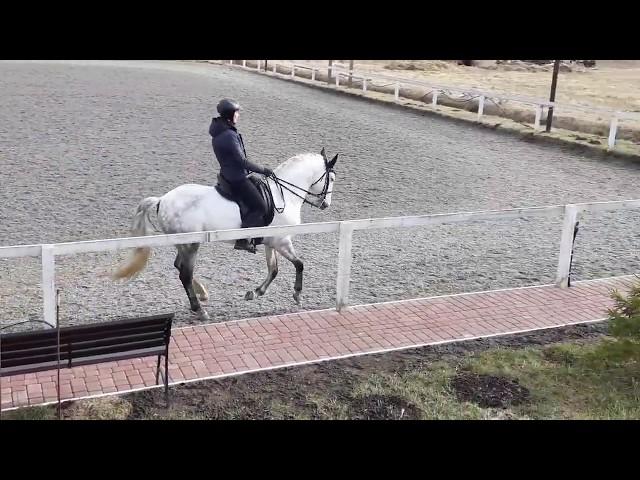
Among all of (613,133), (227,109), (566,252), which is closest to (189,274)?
(227,109)

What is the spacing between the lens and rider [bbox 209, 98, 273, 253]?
705cm

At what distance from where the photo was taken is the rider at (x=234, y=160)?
7.05m

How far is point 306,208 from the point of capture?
1173 centimetres

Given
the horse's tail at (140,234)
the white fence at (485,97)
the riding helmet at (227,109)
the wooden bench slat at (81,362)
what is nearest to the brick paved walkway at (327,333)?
the wooden bench slat at (81,362)

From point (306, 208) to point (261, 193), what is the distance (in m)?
4.25

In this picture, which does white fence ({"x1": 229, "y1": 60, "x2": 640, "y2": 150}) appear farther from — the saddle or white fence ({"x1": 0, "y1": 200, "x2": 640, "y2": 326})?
white fence ({"x1": 0, "y1": 200, "x2": 640, "y2": 326})

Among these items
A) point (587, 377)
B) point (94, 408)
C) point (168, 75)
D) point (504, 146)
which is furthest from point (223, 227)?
point (168, 75)

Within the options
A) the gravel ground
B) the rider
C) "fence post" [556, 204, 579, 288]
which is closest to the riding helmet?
the rider

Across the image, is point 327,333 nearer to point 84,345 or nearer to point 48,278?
point 84,345

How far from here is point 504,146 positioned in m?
18.3

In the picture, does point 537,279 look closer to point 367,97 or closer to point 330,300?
point 330,300

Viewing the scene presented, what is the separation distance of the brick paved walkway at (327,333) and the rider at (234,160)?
48.9 inches

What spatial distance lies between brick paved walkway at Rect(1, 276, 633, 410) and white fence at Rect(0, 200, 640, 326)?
39cm

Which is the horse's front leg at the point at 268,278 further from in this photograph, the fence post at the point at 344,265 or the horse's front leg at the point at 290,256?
the fence post at the point at 344,265
